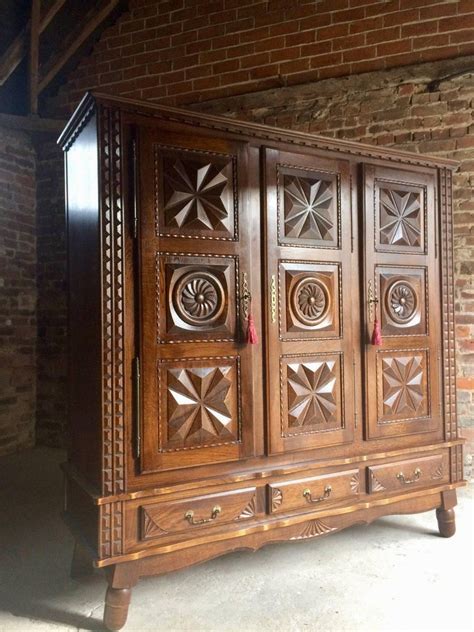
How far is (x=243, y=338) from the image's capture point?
2.19 meters

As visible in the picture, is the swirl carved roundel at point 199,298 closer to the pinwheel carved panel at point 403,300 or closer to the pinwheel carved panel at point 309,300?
the pinwheel carved panel at point 309,300

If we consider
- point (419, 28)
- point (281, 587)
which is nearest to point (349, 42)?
point (419, 28)

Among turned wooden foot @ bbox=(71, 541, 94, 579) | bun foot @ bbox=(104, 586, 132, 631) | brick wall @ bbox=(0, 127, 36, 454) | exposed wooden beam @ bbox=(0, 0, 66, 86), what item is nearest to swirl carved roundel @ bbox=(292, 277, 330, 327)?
bun foot @ bbox=(104, 586, 132, 631)

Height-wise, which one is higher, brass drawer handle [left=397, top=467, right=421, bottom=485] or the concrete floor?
brass drawer handle [left=397, top=467, right=421, bottom=485]

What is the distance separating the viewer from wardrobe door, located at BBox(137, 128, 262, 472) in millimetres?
1995

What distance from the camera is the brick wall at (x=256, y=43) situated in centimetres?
353

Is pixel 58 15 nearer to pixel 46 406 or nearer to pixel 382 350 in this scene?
pixel 46 406

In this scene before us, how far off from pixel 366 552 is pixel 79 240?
81.8 inches

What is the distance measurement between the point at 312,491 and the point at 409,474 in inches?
23.0

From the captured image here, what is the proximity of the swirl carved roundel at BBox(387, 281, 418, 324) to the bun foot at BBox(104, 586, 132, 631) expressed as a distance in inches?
67.9

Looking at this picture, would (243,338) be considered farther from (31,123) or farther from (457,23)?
(31,123)

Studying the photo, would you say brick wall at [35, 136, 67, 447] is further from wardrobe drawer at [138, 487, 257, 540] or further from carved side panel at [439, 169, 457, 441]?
carved side panel at [439, 169, 457, 441]

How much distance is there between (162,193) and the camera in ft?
6.65

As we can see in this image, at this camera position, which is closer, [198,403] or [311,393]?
[198,403]
